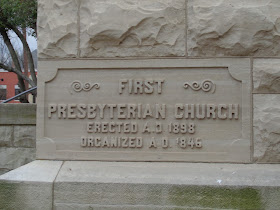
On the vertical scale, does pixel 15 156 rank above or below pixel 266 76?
below

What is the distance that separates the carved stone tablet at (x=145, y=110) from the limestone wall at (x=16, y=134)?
4.08 ft

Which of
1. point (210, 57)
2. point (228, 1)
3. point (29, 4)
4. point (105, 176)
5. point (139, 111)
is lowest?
point (105, 176)

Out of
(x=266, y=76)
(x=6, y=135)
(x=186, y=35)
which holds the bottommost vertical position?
(x=6, y=135)

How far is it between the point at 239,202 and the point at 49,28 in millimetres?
2570

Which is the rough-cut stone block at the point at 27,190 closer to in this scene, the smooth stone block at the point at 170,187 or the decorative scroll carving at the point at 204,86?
the smooth stone block at the point at 170,187

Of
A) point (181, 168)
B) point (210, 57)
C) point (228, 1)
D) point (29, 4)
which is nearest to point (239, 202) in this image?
point (181, 168)

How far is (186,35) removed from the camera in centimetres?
343

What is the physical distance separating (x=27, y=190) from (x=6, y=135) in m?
1.77

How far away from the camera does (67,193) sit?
10.5ft

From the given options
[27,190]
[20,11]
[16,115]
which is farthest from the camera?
[20,11]

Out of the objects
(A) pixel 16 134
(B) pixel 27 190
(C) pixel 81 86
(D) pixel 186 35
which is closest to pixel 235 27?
(D) pixel 186 35

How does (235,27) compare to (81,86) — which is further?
(81,86)

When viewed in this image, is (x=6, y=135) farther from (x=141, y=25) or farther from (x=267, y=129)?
(x=267, y=129)

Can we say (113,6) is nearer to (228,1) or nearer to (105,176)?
(228,1)
